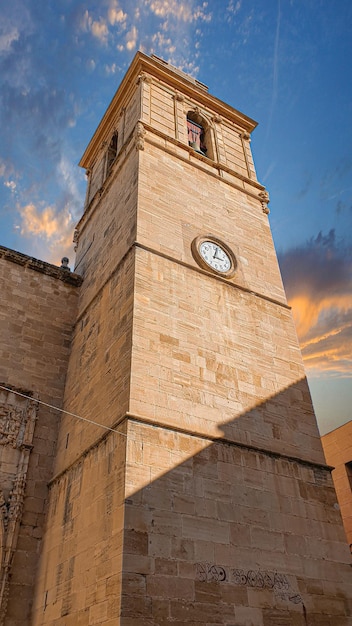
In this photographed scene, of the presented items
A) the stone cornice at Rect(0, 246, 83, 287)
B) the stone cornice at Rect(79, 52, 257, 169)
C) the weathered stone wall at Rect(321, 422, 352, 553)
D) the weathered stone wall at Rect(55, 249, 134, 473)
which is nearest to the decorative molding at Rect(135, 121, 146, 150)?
the stone cornice at Rect(79, 52, 257, 169)

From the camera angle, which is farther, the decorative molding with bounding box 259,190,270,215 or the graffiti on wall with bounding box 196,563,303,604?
the decorative molding with bounding box 259,190,270,215

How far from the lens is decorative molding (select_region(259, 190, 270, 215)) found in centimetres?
1485

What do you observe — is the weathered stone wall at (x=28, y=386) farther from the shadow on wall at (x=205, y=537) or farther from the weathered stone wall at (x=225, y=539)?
the weathered stone wall at (x=225, y=539)

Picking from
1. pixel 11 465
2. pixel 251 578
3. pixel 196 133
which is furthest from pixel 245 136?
pixel 251 578

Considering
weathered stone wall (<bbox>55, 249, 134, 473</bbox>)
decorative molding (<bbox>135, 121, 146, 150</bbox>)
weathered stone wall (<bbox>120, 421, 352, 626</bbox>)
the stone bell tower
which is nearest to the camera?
weathered stone wall (<bbox>120, 421, 352, 626</bbox>)

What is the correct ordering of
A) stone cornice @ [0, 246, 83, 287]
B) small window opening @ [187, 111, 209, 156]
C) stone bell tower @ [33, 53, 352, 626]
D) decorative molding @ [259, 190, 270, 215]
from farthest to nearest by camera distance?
1. small window opening @ [187, 111, 209, 156]
2. decorative molding @ [259, 190, 270, 215]
3. stone cornice @ [0, 246, 83, 287]
4. stone bell tower @ [33, 53, 352, 626]

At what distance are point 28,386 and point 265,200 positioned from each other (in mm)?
8579

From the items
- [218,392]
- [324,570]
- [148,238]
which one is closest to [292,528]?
[324,570]

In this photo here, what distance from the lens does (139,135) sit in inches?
522

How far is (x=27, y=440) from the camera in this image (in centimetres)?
1020

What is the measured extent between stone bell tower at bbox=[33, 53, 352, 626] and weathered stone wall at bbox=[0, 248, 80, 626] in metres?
0.33

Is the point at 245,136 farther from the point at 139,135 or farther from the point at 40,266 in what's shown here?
the point at 40,266

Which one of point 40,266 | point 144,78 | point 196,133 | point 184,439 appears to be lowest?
point 184,439

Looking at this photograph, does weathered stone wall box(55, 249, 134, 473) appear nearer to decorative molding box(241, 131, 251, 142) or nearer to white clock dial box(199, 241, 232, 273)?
white clock dial box(199, 241, 232, 273)
